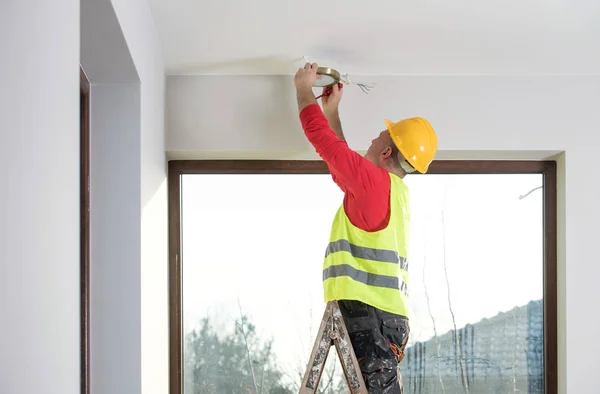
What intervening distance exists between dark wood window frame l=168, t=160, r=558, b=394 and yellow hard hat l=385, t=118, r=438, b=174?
0.84 meters

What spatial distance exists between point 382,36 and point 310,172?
0.92 m

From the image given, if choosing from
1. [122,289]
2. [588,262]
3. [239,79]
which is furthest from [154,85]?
[588,262]

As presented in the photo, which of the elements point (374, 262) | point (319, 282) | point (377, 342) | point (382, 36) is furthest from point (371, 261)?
point (319, 282)

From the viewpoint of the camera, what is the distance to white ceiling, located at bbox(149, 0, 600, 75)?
9.79 feet

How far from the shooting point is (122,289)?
2.65 metres

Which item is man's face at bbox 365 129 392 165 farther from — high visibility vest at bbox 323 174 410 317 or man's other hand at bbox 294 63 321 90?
man's other hand at bbox 294 63 321 90

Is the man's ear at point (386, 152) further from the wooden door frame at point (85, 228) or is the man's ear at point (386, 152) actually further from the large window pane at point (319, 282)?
the wooden door frame at point (85, 228)

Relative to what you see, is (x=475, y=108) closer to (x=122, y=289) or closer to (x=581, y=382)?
(x=581, y=382)

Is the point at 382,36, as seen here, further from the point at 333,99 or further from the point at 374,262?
the point at 374,262

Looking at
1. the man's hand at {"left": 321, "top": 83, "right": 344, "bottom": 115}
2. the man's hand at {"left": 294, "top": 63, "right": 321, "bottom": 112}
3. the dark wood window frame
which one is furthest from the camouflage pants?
the dark wood window frame

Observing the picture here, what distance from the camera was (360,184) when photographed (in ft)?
9.75

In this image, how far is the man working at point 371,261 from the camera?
9.78 ft

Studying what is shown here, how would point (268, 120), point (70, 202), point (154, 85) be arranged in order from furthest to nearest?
point (268, 120) → point (154, 85) → point (70, 202)

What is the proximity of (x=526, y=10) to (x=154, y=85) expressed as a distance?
139 centimetres
